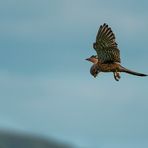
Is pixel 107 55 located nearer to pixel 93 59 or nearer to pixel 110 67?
pixel 110 67

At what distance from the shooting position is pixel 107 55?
131 ft

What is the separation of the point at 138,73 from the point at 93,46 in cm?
478

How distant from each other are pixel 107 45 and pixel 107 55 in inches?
18.2

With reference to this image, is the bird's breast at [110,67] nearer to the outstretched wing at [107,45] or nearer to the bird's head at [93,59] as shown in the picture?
the outstretched wing at [107,45]

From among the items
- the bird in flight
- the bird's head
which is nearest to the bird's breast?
the bird in flight

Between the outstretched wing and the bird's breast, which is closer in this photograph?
the bird's breast

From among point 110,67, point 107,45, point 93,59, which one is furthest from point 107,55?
point 93,59

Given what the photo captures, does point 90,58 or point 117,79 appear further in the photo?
point 90,58

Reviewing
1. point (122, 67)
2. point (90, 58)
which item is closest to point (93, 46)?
point (90, 58)

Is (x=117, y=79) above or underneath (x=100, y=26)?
underneath

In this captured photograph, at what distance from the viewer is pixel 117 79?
38312 millimetres

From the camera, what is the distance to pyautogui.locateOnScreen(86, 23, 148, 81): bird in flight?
39031mm

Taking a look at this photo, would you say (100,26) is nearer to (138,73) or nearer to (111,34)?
(111,34)

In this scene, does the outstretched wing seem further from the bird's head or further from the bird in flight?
the bird's head
